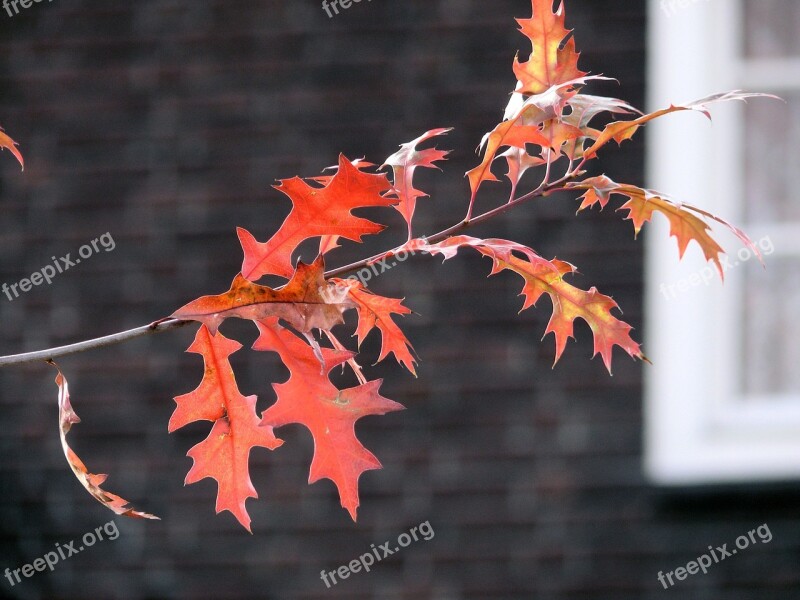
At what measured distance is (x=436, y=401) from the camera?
102 inches

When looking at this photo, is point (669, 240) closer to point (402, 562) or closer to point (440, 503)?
point (440, 503)

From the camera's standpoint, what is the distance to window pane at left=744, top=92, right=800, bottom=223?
2787 millimetres

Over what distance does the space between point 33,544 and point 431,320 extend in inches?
50.3

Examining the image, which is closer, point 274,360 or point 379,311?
point 379,311

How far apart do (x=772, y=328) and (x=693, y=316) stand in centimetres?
34

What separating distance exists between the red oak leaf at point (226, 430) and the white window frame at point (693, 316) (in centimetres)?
201

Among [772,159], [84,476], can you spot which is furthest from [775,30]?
[84,476]

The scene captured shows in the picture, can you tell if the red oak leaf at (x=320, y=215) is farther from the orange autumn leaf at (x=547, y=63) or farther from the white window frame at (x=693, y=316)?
the white window frame at (x=693, y=316)

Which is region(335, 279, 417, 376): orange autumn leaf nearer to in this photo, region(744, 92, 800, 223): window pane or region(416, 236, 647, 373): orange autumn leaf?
region(416, 236, 647, 373): orange autumn leaf

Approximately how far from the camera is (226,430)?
66 cm

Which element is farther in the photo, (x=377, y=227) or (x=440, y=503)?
(x=440, y=503)

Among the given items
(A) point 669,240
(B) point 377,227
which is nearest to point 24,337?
(A) point 669,240

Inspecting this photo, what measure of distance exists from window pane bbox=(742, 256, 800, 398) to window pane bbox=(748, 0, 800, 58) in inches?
23.5

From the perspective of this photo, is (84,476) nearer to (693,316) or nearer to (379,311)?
(379,311)
